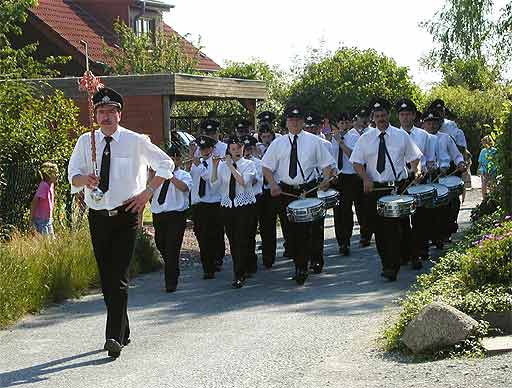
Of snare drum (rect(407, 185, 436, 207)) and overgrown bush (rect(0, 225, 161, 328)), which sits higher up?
snare drum (rect(407, 185, 436, 207))

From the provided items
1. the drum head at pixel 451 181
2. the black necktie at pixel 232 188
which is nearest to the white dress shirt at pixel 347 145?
the drum head at pixel 451 181

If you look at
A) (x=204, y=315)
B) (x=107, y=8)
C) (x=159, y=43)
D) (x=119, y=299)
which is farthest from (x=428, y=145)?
(x=107, y=8)

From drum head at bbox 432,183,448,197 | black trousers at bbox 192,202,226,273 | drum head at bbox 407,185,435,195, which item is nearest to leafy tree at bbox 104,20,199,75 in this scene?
black trousers at bbox 192,202,226,273

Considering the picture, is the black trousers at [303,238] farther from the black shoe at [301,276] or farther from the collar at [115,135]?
the collar at [115,135]

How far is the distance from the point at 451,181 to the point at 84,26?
27.8 metres

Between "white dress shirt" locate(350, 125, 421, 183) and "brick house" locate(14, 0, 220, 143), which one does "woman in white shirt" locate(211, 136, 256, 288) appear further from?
"brick house" locate(14, 0, 220, 143)

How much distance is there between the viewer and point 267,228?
16125 mm

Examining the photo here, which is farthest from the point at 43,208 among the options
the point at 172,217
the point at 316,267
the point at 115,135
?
the point at 115,135

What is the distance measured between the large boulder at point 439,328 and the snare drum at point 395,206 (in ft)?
15.9

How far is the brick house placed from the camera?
3925 cm

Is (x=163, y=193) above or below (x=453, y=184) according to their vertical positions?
above

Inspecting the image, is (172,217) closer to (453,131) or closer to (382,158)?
(382,158)

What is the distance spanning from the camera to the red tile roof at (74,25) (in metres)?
39.7

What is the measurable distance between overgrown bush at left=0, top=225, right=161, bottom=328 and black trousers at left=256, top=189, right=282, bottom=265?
1920 mm
